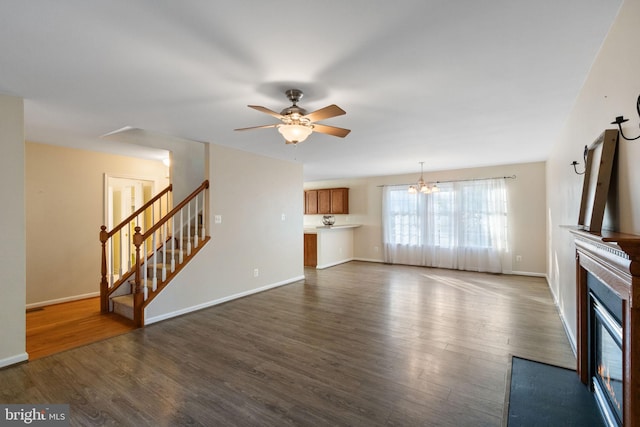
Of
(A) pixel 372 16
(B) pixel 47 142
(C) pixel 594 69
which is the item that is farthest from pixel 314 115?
(B) pixel 47 142

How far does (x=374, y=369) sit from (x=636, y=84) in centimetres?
245

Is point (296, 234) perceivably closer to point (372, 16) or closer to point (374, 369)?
point (374, 369)

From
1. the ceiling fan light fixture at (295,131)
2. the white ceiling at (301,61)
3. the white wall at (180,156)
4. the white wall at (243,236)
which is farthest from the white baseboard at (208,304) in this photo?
the ceiling fan light fixture at (295,131)

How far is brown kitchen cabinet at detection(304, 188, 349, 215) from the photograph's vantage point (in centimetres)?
837

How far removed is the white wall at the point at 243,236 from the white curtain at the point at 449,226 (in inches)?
115

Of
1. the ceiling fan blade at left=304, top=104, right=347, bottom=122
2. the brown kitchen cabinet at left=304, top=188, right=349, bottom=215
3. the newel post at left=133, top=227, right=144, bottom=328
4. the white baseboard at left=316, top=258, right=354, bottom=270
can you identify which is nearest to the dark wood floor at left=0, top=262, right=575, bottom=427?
the newel post at left=133, top=227, right=144, bottom=328

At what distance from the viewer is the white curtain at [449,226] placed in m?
6.22

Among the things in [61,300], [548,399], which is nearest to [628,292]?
[548,399]

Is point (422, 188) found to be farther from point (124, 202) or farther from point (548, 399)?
point (124, 202)

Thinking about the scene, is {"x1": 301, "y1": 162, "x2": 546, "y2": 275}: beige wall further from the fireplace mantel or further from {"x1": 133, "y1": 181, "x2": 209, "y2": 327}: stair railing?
the fireplace mantel

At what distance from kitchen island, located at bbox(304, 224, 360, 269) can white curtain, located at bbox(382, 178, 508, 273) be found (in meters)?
1.13
